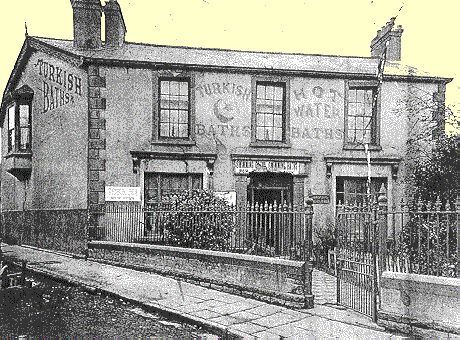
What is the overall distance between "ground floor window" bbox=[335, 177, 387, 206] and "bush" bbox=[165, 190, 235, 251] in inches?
215

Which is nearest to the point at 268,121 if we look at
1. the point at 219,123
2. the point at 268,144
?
the point at 268,144

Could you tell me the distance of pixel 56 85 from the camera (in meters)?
15.3

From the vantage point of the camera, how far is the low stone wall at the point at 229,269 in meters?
7.02

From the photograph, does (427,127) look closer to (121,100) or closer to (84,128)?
(121,100)

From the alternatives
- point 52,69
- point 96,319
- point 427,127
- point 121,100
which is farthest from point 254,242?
point 52,69

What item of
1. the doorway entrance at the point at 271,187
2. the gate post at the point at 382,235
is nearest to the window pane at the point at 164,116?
the doorway entrance at the point at 271,187

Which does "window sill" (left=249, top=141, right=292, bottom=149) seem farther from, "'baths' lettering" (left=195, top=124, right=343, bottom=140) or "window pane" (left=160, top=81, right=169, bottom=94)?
"window pane" (left=160, top=81, right=169, bottom=94)

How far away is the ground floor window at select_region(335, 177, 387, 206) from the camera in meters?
14.3

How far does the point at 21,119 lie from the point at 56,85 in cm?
318

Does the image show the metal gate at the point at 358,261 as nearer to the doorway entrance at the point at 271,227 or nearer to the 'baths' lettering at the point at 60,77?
the doorway entrance at the point at 271,227

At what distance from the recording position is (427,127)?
46.5 ft

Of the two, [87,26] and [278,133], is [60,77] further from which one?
[278,133]

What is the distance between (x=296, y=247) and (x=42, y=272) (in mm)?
6699

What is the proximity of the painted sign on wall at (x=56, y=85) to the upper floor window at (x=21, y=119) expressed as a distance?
1291mm
